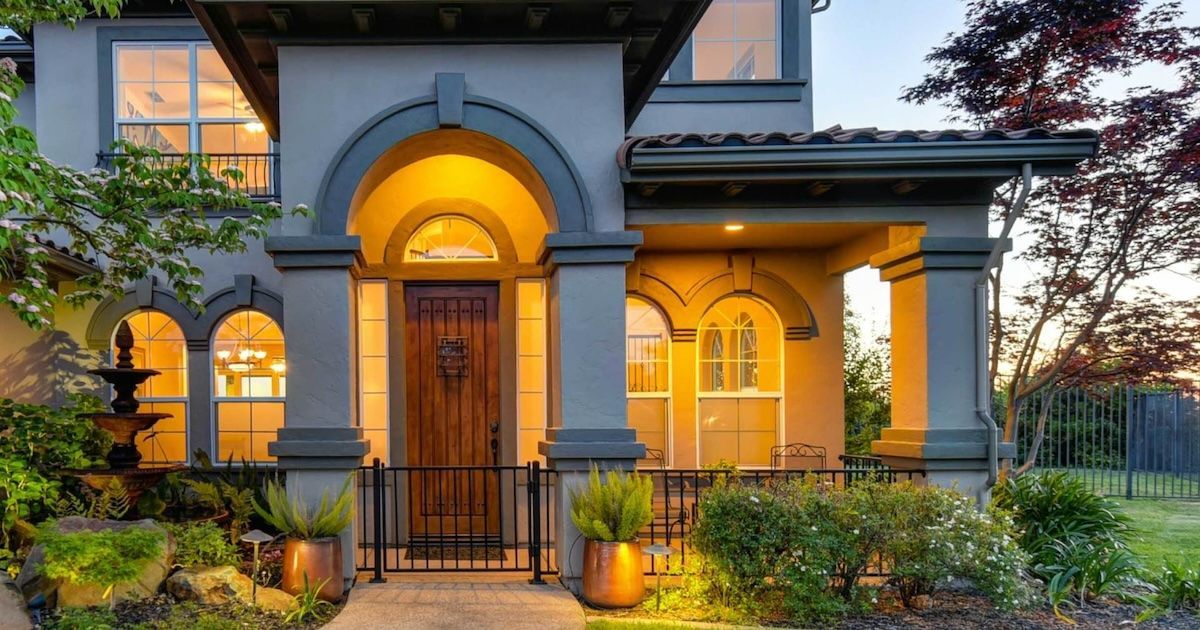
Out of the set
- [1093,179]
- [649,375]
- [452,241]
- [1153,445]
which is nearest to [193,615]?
[452,241]

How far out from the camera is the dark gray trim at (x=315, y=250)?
5.78 metres

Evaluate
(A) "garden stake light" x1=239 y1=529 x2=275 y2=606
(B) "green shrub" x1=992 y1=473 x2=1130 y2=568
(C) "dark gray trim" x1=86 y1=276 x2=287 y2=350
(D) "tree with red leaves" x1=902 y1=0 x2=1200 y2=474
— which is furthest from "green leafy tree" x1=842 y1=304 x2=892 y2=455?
(A) "garden stake light" x1=239 y1=529 x2=275 y2=606

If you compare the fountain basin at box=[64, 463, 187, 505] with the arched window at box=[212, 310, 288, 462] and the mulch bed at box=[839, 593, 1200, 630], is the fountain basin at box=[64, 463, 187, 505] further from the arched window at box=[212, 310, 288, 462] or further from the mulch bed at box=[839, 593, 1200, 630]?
the mulch bed at box=[839, 593, 1200, 630]

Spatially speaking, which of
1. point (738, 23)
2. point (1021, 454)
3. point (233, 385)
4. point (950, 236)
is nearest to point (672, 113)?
point (738, 23)

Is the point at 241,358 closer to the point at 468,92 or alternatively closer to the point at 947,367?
the point at 468,92

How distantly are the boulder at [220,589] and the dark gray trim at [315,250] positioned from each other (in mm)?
2346

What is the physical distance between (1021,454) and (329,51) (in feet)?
39.2

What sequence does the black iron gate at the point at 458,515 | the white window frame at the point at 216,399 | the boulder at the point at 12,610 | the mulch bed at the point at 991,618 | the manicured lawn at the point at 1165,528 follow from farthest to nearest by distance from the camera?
1. the white window frame at the point at 216,399
2. the manicured lawn at the point at 1165,528
3. the black iron gate at the point at 458,515
4. the mulch bed at the point at 991,618
5. the boulder at the point at 12,610

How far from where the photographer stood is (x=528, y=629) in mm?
4957

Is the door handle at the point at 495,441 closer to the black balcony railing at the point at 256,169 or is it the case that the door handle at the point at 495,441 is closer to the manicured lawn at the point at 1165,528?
the black balcony railing at the point at 256,169

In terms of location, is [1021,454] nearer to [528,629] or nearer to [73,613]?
[528,629]

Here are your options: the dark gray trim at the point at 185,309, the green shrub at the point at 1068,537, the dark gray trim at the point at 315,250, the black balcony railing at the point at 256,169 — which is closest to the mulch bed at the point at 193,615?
the dark gray trim at the point at 315,250

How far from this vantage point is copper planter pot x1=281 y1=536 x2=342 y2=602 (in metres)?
5.46

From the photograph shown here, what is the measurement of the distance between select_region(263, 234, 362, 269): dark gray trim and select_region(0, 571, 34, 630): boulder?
2815 mm
